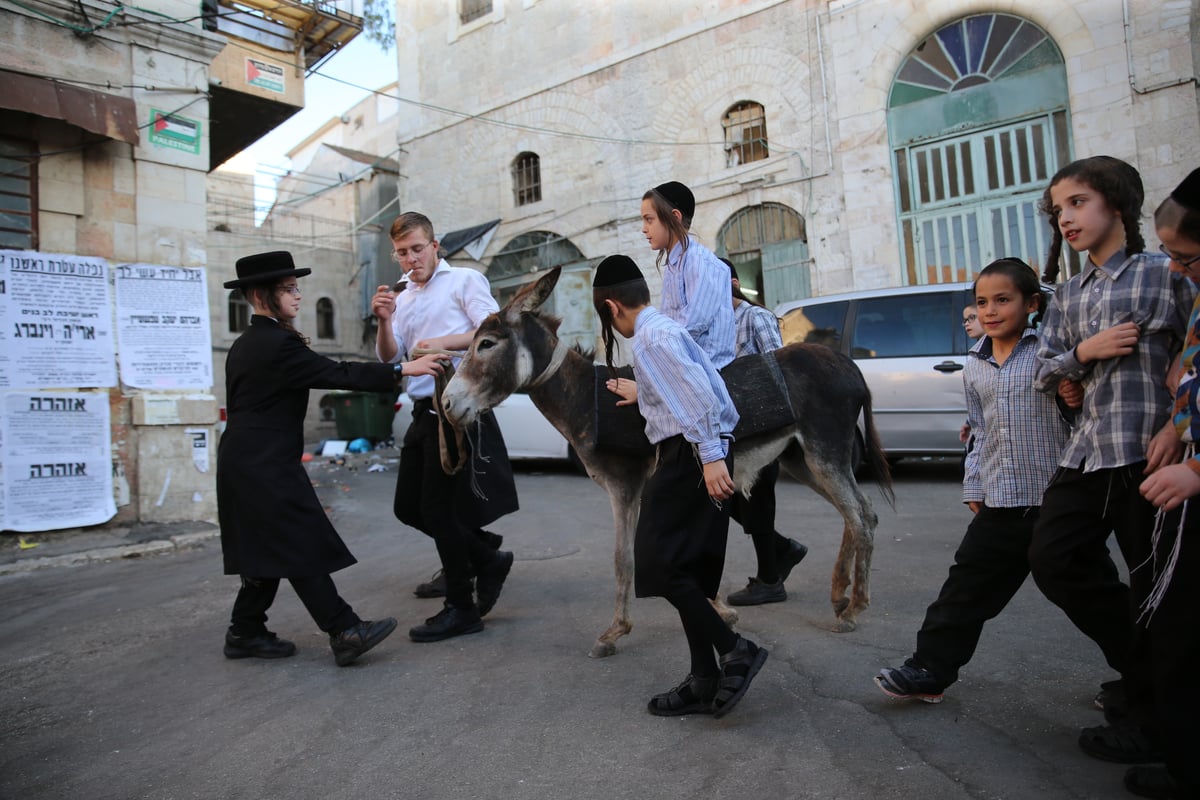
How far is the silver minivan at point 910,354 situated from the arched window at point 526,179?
1099 cm

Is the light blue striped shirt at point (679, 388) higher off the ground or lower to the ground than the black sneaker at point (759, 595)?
higher

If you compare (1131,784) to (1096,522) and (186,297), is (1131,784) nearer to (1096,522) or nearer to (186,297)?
(1096,522)

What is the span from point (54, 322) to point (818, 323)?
7.63 meters

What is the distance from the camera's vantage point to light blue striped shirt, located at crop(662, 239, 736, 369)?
330 centimetres

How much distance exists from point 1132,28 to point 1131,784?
1291cm

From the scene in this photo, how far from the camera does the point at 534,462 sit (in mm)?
12578

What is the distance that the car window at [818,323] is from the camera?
8.52m

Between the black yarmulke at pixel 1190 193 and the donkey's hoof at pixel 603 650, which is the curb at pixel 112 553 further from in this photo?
the black yarmulke at pixel 1190 193

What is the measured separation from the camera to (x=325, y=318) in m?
26.8

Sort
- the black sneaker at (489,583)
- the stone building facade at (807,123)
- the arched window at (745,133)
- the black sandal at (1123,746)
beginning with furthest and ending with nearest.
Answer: the arched window at (745,133) < the stone building facade at (807,123) < the black sneaker at (489,583) < the black sandal at (1123,746)

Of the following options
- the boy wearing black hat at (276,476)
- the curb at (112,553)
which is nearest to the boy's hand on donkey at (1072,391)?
the boy wearing black hat at (276,476)

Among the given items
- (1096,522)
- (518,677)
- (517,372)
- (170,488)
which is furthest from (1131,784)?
(170,488)

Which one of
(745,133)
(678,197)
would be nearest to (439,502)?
(678,197)

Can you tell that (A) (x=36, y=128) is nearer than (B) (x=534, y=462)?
Yes
